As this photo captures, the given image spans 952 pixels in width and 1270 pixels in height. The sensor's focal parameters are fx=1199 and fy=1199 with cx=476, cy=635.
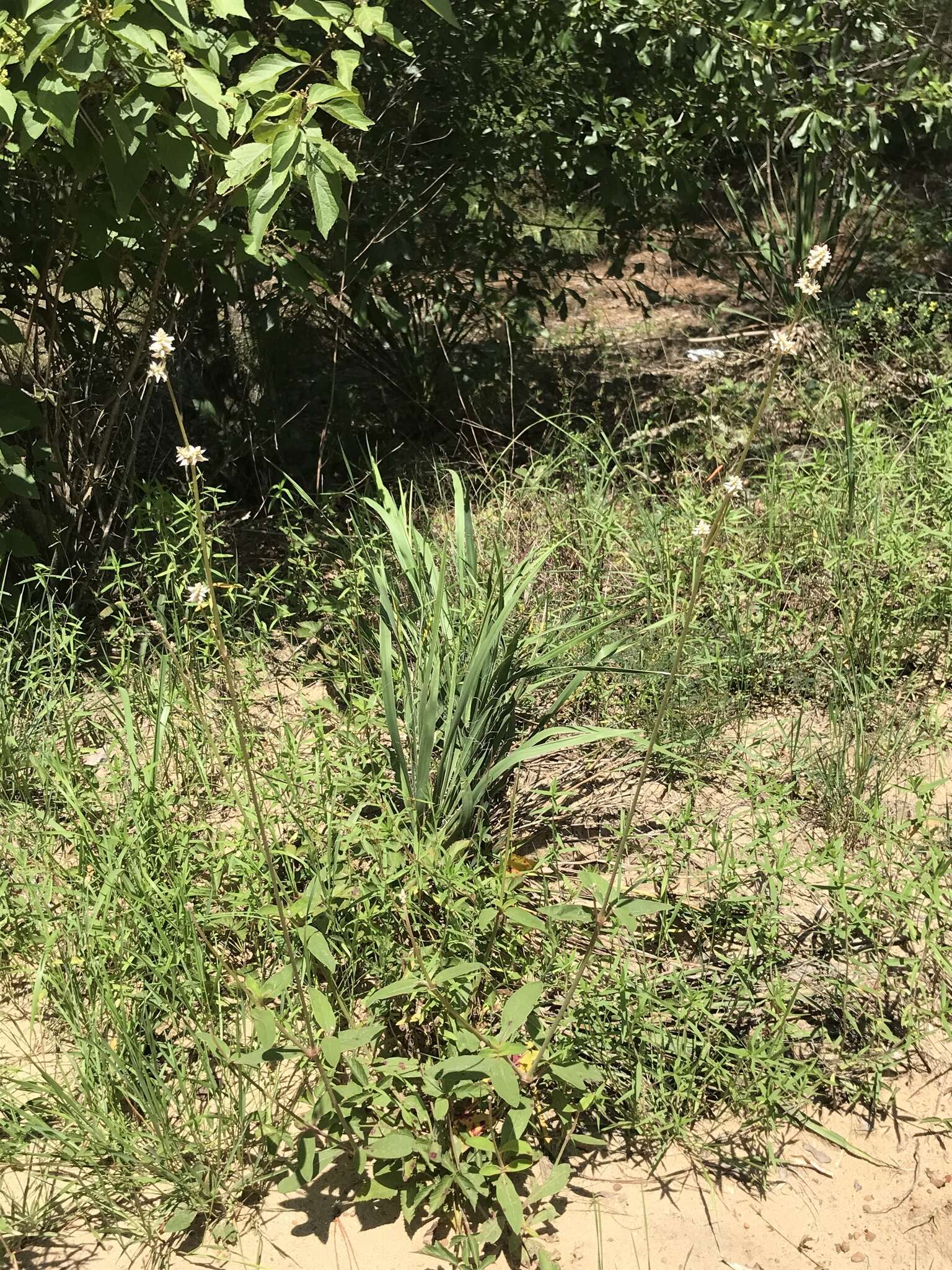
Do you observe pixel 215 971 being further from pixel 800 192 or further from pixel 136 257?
pixel 800 192

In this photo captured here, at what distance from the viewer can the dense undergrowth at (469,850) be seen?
208 centimetres

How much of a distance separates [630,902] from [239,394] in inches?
108

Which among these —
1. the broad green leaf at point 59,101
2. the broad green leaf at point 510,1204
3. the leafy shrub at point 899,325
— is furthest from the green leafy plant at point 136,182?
the leafy shrub at point 899,325

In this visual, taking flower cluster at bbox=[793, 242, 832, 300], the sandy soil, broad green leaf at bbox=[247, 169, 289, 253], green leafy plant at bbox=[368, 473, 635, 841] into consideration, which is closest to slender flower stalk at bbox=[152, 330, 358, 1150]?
the sandy soil

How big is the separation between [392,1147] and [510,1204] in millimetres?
210

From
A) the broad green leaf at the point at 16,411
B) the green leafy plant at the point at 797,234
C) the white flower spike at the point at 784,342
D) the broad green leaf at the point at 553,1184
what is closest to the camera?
the white flower spike at the point at 784,342

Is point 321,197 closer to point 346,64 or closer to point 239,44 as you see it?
point 346,64

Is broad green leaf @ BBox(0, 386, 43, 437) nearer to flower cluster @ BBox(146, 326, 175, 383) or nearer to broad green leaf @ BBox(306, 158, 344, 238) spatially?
broad green leaf @ BBox(306, 158, 344, 238)

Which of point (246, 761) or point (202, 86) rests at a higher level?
point (202, 86)

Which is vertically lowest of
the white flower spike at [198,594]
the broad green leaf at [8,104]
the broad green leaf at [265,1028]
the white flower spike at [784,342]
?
the broad green leaf at [265,1028]

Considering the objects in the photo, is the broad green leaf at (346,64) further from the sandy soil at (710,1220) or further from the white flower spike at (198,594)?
the sandy soil at (710,1220)

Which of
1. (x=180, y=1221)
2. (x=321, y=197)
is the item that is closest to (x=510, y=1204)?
(x=180, y=1221)

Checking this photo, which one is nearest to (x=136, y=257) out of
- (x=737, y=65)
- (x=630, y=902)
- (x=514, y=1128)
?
(x=737, y=65)

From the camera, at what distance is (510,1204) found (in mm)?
1916
